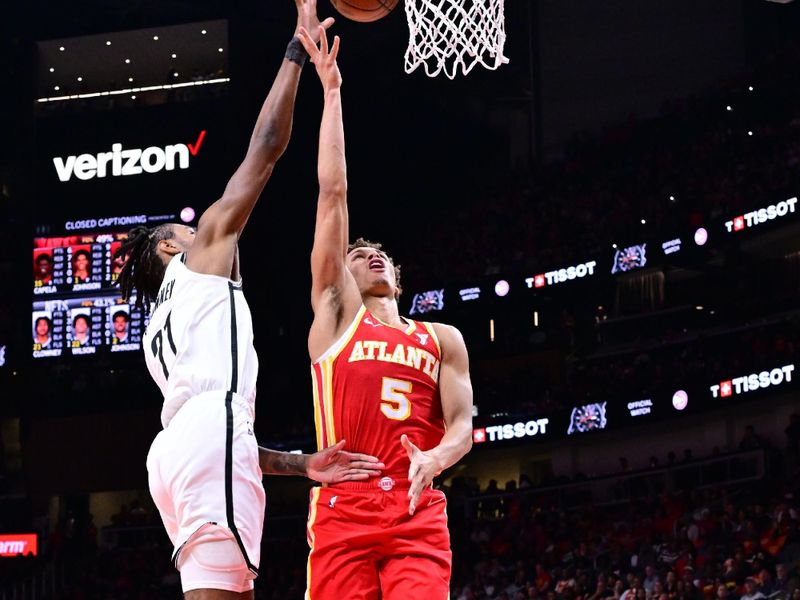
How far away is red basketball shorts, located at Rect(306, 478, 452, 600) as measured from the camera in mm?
4887

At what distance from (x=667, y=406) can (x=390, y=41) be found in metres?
11.9

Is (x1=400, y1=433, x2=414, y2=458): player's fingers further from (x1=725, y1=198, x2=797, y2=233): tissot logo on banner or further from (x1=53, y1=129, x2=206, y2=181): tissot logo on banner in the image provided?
(x1=53, y1=129, x2=206, y2=181): tissot logo on banner

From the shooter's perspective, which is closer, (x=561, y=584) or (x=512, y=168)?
(x=561, y=584)

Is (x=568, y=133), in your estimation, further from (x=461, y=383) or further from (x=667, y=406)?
(x=461, y=383)

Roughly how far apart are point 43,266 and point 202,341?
1835cm

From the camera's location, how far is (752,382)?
20656mm

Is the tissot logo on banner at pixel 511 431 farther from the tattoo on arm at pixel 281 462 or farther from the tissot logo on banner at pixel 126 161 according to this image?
the tattoo on arm at pixel 281 462

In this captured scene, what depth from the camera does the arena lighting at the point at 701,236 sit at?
2267 cm

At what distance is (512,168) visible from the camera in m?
30.1

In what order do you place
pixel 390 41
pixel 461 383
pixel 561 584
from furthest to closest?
1. pixel 390 41
2. pixel 561 584
3. pixel 461 383

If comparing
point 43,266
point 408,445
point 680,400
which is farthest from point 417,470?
point 43,266

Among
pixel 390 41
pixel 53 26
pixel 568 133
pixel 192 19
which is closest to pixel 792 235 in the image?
pixel 568 133

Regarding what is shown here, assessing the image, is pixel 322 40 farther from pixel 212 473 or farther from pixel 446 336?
pixel 212 473

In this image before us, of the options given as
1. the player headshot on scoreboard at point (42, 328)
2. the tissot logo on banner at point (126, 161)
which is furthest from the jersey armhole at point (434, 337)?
the tissot logo on banner at point (126, 161)
